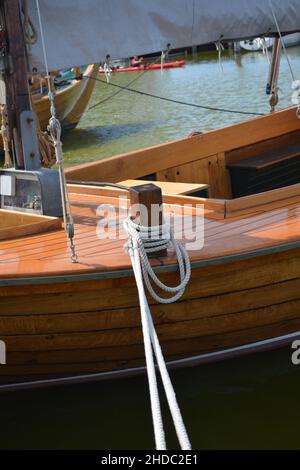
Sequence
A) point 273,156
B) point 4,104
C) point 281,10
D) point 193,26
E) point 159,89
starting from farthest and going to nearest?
point 159,89
point 273,156
point 281,10
point 193,26
point 4,104

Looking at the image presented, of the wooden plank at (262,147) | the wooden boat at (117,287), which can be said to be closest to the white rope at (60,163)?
the wooden boat at (117,287)

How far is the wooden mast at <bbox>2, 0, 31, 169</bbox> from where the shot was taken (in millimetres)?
4887

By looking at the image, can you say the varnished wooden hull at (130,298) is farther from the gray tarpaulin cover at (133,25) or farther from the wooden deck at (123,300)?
the gray tarpaulin cover at (133,25)

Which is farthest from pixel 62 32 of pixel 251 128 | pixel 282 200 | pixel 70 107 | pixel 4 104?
pixel 70 107

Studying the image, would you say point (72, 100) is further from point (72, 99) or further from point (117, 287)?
point (117, 287)

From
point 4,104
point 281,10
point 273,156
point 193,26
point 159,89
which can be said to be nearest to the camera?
point 4,104

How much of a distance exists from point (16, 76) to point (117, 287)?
164 cm

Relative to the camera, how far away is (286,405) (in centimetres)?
469

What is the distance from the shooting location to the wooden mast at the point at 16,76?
4.89m

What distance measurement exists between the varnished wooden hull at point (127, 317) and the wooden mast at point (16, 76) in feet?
4.20

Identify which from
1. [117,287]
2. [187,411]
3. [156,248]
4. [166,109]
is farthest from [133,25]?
[166,109]

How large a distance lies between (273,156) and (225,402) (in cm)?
268

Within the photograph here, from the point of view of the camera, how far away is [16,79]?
16.3 ft

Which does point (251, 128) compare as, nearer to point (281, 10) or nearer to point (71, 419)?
point (281, 10)
